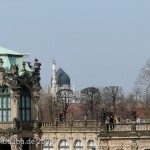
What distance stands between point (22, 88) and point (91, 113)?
62.3 meters

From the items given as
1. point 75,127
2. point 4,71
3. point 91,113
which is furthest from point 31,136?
point 91,113

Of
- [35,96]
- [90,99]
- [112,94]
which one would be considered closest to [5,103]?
[35,96]

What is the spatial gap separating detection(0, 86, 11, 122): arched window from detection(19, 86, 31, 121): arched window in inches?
34.0

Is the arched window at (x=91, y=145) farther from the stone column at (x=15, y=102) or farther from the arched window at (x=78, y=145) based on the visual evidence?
the stone column at (x=15, y=102)

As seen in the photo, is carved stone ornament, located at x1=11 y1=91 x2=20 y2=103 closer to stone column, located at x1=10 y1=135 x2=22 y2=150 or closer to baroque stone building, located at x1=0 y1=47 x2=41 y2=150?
baroque stone building, located at x1=0 y1=47 x2=41 y2=150

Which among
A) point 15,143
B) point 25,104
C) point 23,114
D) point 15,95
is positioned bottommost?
point 15,143

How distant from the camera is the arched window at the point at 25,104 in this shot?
5049cm

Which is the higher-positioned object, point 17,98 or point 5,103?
point 17,98

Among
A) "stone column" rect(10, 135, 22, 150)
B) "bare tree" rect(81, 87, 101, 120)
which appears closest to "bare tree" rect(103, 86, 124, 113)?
"bare tree" rect(81, 87, 101, 120)

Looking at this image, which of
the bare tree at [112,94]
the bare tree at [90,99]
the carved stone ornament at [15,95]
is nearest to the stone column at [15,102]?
the carved stone ornament at [15,95]

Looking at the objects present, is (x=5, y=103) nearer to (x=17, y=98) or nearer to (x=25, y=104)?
(x=17, y=98)

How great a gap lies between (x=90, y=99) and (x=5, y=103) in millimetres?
69264

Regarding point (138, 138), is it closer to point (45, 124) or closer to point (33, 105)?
point (33, 105)

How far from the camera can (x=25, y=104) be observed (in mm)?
50656
